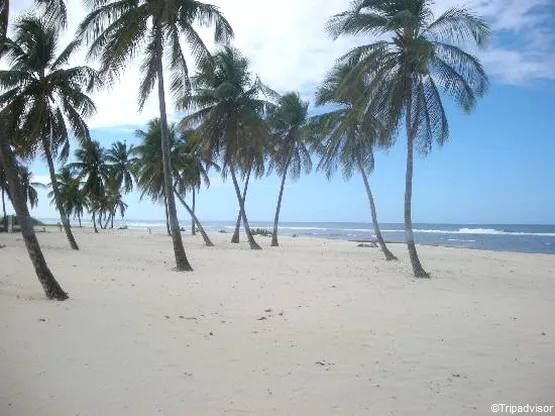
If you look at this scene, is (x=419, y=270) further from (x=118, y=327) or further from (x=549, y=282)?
(x=118, y=327)

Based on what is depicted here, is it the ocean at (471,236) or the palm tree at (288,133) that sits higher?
the palm tree at (288,133)

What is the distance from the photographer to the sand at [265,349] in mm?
3984

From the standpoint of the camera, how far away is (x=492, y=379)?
4707mm

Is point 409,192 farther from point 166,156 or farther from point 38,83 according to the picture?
point 38,83

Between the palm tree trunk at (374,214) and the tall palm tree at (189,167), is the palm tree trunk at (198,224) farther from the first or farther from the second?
the palm tree trunk at (374,214)

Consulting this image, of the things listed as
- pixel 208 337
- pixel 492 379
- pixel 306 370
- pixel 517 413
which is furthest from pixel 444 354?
pixel 208 337

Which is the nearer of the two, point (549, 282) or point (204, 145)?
point (549, 282)

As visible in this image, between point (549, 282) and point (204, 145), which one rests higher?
point (204, 145)

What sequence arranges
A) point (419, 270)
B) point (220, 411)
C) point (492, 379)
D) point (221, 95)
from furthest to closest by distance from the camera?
point (221, 95) < point (419, 270) < point (492, 379) < point (220, 411)

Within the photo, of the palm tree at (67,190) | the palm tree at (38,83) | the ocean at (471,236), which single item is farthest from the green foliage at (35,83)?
the ocean at (471,236)

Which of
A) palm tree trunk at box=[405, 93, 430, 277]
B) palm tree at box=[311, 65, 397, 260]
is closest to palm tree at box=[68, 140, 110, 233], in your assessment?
palm tree at box=[311, 65, 397, 260]

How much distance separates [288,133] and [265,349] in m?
21.2

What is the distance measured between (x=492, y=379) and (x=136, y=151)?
28955 millimetres
